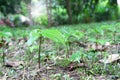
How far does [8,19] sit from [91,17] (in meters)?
3.33

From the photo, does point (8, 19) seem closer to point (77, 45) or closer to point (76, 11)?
point (76, 11)

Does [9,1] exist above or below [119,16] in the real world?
above

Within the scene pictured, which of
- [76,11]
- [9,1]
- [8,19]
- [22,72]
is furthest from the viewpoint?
[76,11]

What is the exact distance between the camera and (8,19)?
1029 cm

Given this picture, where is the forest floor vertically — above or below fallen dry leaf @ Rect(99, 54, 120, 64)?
below

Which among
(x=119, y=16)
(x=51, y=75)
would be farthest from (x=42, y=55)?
(x=119, y=16)

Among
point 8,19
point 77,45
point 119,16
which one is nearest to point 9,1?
point 8,19

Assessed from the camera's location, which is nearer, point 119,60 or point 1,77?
point 1,77

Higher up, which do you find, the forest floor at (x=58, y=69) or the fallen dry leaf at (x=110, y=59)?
the fallen dry leaf at (x=110, y=59)

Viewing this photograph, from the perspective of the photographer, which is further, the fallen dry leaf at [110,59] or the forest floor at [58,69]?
the fallen dry leaf at [110,59]

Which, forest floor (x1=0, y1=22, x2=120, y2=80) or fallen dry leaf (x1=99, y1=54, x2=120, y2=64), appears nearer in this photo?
forest floor (x1=0, y1=22, x2=120, y2=80)

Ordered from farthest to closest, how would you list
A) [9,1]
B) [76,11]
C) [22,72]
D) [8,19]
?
[76,11]
[8,19]
[9,1]
[22,72]

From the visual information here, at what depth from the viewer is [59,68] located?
2.08 m

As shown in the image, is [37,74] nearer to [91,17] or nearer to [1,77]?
[1,77]
